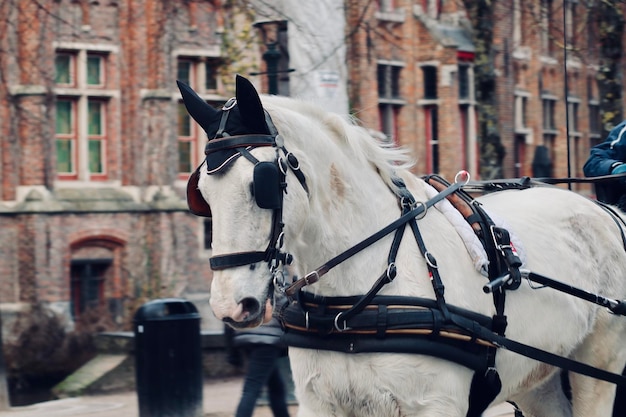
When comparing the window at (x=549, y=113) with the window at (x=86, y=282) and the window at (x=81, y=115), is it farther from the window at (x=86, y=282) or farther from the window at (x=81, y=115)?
the window at (x=86, y=282)

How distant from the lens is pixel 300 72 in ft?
34.0

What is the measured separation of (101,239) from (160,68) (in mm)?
3974

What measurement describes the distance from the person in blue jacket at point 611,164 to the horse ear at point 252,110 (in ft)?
9.47

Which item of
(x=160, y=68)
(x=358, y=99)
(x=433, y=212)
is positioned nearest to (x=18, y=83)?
(x=160, y=68)

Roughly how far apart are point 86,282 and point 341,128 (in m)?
21.0

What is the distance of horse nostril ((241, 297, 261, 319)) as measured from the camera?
14.7 feet

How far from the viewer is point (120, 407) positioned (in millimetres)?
13000

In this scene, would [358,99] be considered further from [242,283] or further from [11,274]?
[242,283]

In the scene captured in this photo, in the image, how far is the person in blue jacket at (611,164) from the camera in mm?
6941

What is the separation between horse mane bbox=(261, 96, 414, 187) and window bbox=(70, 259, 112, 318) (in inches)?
810

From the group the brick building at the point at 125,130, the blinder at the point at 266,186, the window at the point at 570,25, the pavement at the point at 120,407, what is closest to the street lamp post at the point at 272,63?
the pavement at the point at 120,407

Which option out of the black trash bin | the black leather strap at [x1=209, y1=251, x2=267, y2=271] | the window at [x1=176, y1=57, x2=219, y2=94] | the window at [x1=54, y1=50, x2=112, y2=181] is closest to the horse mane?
the black leather strap at [x1=209, y1=251, x2=267, y2=271]

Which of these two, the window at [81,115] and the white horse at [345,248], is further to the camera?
the window at [81,115]

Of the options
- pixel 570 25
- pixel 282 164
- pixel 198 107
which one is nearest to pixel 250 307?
pixel 282 164
